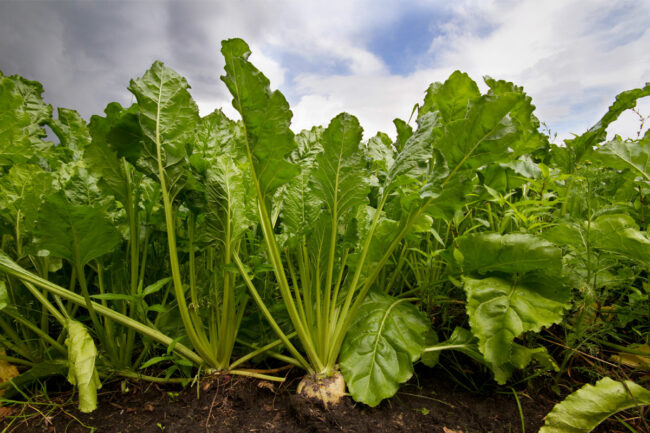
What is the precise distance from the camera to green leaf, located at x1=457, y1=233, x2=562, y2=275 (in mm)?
1230

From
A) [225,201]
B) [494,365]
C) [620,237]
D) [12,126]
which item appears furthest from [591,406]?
[12,126]

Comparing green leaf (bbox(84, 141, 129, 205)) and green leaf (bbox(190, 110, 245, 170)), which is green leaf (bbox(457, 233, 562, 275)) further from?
green leaf (bbox(84, 141, 129, 205))

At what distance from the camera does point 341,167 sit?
Result: 4.19ft

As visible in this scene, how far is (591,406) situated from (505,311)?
332mm

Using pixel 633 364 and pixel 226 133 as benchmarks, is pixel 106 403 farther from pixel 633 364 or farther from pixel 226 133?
pixel 633 364

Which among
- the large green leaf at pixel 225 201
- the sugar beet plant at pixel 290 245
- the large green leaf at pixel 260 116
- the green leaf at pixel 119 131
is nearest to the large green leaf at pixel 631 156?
the sugar beet plant at pixel 290 245

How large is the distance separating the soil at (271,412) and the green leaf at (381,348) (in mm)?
79

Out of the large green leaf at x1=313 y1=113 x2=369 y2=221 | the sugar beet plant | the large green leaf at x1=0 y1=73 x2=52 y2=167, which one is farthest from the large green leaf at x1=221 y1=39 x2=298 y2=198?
the large green leaf at x1=0 y1=73 x2=52 y2=167

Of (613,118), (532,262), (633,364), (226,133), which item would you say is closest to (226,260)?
(226,133)

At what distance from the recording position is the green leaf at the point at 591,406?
3.51 feet

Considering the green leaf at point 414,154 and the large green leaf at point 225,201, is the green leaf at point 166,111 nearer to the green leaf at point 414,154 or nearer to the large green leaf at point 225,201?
the large green leaf at point 225,201

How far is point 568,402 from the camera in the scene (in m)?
1.09

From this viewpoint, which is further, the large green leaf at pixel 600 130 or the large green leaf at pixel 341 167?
the large green leaf at pixel 600 130

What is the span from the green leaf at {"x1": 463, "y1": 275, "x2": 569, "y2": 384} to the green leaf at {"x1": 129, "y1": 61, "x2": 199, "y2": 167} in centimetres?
107
